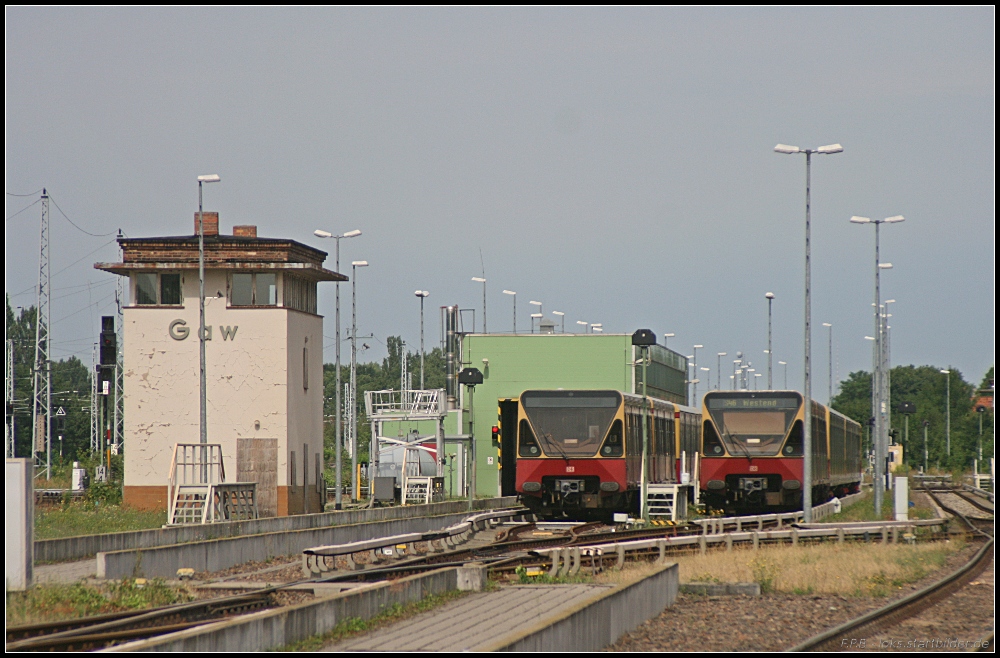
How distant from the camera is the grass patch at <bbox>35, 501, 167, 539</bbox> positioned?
27.5 metres

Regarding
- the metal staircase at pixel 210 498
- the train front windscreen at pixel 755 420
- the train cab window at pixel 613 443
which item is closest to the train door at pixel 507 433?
the train cab window at pixel 613 443

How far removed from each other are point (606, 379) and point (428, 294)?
31.8 ft

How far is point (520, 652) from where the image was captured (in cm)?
1033

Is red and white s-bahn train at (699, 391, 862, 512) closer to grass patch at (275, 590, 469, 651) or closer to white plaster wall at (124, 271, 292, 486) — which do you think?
white plaster wall at (124, 271, 292, 486)

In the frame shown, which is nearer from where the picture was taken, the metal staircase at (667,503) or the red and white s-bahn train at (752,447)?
the red and white s-bahn train at (752,447)

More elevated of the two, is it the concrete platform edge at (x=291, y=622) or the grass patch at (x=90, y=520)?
the concrete platform edge at (x=291, y=622)

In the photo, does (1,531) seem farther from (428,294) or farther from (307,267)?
(428,294)

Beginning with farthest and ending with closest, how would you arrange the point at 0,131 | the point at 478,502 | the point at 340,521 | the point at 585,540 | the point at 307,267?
the point at 478,502, the point at 307,267, the point at 340,521, the point at 585,540, the point at 0,131

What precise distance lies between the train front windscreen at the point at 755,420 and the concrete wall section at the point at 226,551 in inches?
342

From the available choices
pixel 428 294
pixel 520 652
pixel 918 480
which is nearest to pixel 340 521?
pixel 520 652

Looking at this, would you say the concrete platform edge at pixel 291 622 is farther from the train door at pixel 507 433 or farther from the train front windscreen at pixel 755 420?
the train door at pixel 507 433

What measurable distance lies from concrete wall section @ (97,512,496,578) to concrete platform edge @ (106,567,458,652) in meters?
4.98

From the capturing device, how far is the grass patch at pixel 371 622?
12.1 metres

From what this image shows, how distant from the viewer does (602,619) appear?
12867mm
